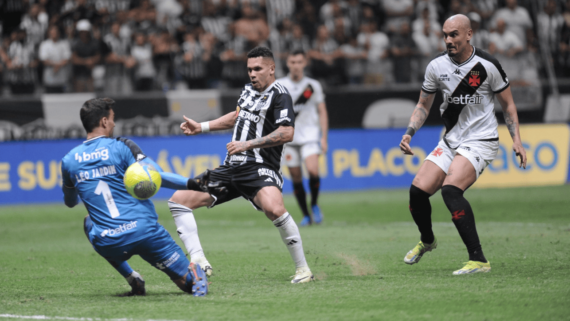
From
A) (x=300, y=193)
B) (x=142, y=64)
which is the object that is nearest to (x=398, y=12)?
(x=142, y=64)

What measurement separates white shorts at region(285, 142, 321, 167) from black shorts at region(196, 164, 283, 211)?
487 centimetres

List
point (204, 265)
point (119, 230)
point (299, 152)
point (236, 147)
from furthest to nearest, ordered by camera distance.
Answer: point (299, 152) → point (204, 265) → point (236, 147) → point (119, 230)

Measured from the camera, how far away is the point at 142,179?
16.7 feet

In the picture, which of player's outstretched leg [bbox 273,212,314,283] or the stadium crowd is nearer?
player's outstretched leg [bbox 273,212,314,283]

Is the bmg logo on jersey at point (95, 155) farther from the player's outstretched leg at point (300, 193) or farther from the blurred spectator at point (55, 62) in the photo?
Answer: the blurred spectator at point (55, 62)

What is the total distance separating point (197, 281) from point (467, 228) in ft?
8.25

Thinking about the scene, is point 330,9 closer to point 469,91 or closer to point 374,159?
point 374,159

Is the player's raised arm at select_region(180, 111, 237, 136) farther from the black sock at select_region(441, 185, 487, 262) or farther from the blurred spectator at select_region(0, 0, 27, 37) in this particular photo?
the blurred spectator at select_region(0, 0, 27, 37)

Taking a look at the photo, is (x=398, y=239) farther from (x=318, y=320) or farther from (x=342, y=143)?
(x=342, y=143)

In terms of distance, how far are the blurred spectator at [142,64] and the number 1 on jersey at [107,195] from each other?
455 inches

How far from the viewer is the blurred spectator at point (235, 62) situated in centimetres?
1691

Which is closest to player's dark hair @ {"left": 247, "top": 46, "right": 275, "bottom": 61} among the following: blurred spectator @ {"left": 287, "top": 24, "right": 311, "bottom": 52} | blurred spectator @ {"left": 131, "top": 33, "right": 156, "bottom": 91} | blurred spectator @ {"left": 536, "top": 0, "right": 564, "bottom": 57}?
blurred spectator @ {"left": 131, "top": 33, "right": 156, "bottom": 91}

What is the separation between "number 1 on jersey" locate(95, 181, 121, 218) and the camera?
535 cm

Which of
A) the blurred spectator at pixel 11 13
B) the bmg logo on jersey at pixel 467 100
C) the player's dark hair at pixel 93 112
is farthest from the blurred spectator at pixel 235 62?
the player's dark hair at pixel 93 112
